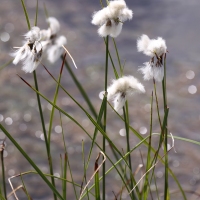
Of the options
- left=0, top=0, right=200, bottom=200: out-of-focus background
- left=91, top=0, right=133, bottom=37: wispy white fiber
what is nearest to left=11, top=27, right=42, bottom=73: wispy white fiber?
left=91, top=0, right=133, bottom=37: wispy white fiber

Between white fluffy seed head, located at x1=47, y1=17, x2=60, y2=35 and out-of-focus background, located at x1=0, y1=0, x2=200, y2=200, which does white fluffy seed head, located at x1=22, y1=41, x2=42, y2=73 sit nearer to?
white fluffy seed head, located at x1=47, y1=17, x2=60, y2=35

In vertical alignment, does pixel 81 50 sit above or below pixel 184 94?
above

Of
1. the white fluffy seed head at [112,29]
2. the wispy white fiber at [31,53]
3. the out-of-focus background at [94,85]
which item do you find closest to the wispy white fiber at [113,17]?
the white fluffy seed head at [112,29]

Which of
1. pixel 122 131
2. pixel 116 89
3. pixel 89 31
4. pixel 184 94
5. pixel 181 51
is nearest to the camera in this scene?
pixel 116 89

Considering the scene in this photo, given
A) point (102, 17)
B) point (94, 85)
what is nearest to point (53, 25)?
point (102, 17)

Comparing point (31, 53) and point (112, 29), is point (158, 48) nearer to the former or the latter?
point (112, 29)

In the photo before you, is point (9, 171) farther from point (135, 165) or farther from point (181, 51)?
point (181, 51)

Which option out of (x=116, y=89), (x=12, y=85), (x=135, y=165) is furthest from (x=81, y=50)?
(x=116, y=89)
